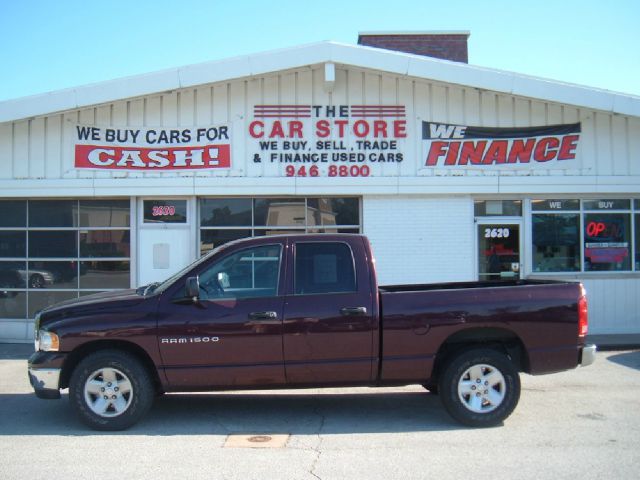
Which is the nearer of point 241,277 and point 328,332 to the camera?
point 328,332

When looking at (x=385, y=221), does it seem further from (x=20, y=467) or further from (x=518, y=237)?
(x=20, y=467)

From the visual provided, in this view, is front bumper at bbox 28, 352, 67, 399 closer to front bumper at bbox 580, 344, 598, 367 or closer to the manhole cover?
the manhole cover

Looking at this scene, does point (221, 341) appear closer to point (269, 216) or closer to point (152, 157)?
point (269, 216)

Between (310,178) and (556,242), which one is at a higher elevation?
(310,178)

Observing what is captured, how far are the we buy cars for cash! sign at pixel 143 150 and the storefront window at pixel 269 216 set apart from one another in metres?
0.84

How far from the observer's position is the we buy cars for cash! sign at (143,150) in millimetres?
11930

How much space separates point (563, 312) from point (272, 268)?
10.1 ft

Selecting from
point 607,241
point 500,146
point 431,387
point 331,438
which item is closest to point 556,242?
point 607,241

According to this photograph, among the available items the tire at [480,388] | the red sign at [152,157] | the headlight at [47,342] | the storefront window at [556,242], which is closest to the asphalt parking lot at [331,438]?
the tire at [480,388]

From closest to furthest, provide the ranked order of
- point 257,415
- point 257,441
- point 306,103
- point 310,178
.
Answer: point 257,441, point 257,415, point 310,178, point 306,103

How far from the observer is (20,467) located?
17.0 ft

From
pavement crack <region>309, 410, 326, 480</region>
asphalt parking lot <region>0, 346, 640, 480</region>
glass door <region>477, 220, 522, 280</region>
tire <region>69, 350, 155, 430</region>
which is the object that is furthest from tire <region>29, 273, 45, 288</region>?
glass door <region>477, 220, 522, 280</region>

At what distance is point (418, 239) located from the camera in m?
12.0

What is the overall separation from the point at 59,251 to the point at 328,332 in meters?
7.97
